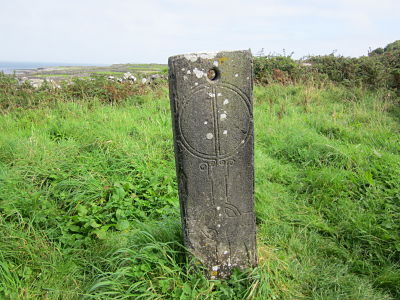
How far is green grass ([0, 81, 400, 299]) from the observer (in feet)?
6.42

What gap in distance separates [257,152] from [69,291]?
2.98 m

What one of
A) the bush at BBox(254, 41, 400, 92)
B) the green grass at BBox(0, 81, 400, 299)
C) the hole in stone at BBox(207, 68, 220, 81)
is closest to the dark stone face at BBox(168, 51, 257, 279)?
the hole in stone at BBox(207, 68, 220, 81)

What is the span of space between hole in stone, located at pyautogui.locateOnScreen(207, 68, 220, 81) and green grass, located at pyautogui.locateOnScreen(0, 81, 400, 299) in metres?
1.25

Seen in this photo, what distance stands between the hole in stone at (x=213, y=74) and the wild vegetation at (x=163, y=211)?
1.28 metres

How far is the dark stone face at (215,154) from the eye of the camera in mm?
1689

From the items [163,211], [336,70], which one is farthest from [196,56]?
[336,70]

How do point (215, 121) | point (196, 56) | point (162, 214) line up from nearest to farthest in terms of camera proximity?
point (196, 56)
point (215, 121)
point (162, 214)

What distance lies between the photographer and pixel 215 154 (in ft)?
6.01

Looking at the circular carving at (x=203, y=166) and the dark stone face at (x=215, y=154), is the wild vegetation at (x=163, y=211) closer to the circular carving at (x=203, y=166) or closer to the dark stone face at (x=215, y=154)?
the dark stone face at (x=215, y=154)

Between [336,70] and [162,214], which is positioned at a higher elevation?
Result: [336,70]

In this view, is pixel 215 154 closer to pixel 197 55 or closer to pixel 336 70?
pixel 197 55

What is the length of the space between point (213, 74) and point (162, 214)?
160 centimetres

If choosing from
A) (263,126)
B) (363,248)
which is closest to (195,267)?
(363,248)

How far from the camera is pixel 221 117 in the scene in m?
1.77
